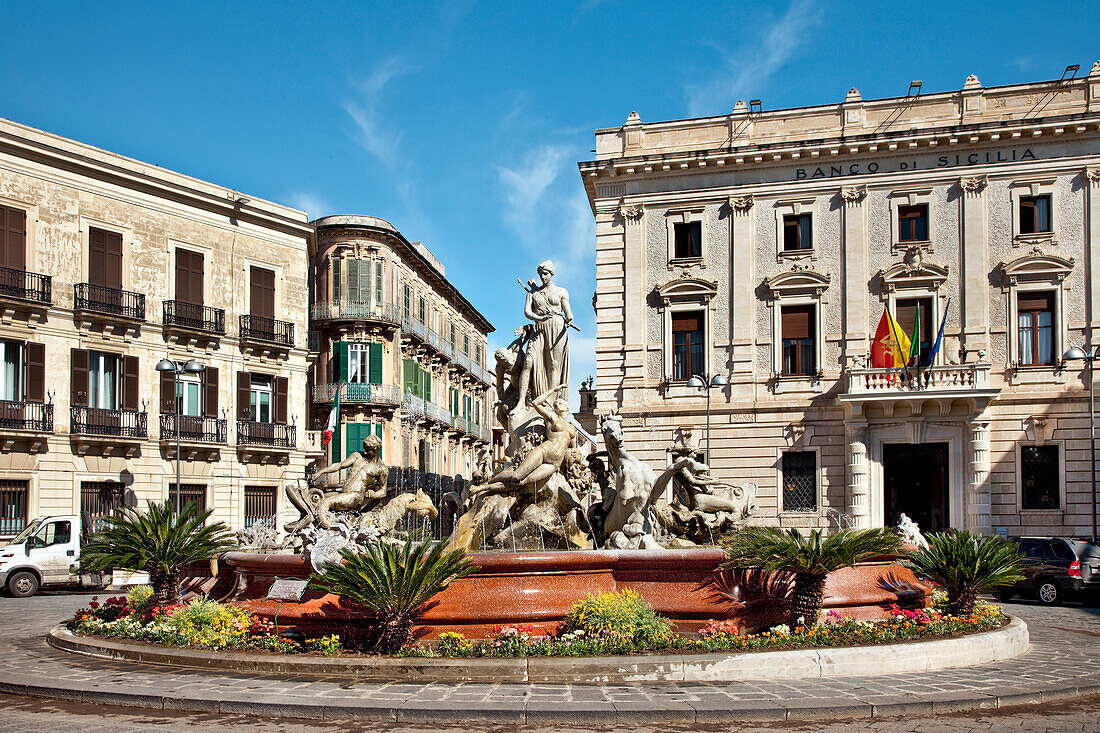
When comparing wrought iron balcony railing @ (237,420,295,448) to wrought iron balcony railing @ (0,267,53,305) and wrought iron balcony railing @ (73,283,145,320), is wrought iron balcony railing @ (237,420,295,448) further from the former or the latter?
wrought iron balcony railing @ (0,267,53,305)

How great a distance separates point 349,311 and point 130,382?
47.7ft

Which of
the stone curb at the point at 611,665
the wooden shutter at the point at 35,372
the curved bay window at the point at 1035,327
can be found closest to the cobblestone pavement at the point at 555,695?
the stone curb at the point at 611,665

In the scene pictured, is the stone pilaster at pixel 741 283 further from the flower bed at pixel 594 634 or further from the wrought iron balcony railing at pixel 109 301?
the flower bed at pixel 594 634

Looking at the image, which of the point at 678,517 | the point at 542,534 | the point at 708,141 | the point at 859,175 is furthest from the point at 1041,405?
the point at 542,534

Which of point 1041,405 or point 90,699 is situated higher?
point 1041,405

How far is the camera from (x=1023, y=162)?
31672 millimetres

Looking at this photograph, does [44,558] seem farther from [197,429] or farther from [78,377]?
[197,429]

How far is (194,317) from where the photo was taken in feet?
113

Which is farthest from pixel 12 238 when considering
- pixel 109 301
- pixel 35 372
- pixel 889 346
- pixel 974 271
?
pixel 974 271

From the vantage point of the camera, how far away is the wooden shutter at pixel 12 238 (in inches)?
1164

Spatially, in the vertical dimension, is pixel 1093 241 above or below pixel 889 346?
above

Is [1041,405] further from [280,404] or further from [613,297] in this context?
[280,404]

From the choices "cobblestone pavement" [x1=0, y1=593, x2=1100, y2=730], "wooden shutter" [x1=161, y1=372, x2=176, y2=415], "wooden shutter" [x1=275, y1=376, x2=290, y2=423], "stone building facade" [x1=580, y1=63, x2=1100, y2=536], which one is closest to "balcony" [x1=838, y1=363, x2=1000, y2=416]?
"stone building facade" [x1=580, y1=63, x2=1100, y2=536]

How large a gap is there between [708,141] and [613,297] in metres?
6.25
